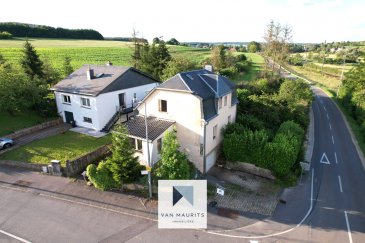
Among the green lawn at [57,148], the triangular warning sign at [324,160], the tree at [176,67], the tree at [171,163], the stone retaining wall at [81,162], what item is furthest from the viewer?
the tree at [176,67]

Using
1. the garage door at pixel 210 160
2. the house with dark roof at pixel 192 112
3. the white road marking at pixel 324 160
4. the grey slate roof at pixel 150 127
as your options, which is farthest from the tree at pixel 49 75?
the white road marking at pixel 324 160

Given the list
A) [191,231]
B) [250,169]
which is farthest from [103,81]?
[191,231]

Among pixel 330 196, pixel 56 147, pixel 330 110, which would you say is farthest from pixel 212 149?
pixel 330 110

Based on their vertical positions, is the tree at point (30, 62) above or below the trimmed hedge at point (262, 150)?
above

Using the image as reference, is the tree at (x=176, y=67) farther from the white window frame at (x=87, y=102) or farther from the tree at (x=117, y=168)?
the tree at (x=117, y=168)

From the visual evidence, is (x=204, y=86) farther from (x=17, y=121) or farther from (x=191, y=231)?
(x=17, y=121)

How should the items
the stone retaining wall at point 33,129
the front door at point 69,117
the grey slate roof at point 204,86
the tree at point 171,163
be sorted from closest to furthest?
the tree at point 171,163, the grey slate roof at point 204,86, the stone retaining wall at point 33,129, the front door at point 69,117

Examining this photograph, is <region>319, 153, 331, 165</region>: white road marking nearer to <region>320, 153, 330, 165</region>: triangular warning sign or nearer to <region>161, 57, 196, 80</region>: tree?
<region>320, 153, 330, 165</region>: triangular warning sign

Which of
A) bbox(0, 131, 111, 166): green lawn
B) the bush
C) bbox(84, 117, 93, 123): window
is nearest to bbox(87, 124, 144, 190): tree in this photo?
the bush
